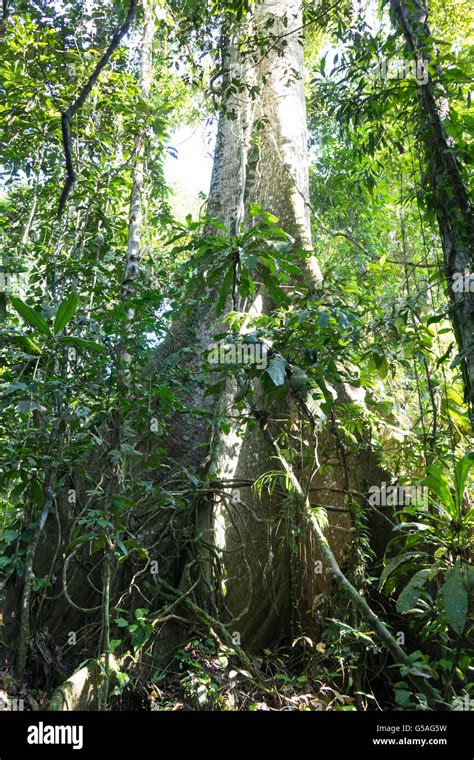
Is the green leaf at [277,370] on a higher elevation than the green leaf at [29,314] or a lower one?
lower

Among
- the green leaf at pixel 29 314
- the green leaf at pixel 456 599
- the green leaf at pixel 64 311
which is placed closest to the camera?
the green leaf at pixel 456 599

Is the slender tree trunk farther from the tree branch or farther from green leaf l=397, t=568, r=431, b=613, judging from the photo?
the tree branch

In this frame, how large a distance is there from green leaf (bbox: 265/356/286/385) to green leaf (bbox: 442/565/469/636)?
1036 mm

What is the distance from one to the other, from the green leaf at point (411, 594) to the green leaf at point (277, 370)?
3.33ft

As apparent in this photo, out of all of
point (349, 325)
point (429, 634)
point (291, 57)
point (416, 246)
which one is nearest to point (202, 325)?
point (349, 325)

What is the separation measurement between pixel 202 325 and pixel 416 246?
18.1 feet

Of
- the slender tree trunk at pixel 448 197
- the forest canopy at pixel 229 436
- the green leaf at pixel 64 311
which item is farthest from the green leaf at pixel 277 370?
the green leaf at pixel 64 311

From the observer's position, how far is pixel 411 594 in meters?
2.45

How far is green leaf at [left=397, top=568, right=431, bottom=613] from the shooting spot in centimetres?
242

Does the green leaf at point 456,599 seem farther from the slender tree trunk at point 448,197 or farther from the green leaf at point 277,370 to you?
the green leaf at point 277,370

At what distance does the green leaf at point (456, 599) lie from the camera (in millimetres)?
2223

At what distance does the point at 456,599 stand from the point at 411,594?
0.21 metres

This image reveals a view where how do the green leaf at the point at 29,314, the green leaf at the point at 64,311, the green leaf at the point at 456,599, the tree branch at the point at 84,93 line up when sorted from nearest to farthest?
the green leaf at the point at 456,599, the green leaf at the point at 29,314, the green leaf at the point at 64,311, the tree branch at the point at 84,93
